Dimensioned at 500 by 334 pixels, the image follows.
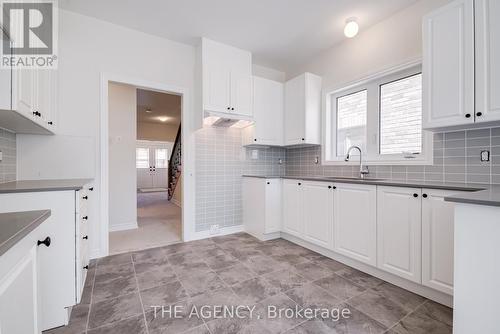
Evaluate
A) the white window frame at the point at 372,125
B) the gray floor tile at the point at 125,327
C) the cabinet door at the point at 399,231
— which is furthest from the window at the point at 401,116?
the gray floor tile at the point at 125,327

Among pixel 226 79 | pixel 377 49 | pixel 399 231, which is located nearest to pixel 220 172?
pixel 226 79

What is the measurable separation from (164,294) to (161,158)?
8839mm

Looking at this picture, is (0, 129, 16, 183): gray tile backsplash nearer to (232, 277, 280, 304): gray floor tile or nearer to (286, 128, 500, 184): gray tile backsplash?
(232, 277, 280, 304): gray floor tile

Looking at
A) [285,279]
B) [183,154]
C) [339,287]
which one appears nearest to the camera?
[339,287]

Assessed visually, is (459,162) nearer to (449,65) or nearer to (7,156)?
(449,65)

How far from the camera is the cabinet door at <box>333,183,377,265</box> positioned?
6.70 feet

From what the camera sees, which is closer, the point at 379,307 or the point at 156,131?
the point at 379,307

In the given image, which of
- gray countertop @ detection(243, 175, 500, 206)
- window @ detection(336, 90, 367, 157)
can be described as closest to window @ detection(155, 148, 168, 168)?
window @ detection(336, 90, 367, 157)

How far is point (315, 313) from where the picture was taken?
5.08 ft

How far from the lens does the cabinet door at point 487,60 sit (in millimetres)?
1486

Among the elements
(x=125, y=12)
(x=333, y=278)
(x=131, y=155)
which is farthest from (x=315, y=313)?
(x=131, y=155)

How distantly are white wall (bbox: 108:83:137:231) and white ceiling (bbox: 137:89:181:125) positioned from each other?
133cm

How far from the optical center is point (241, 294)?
5.84ft

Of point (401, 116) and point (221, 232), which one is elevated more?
point (401, 116)
